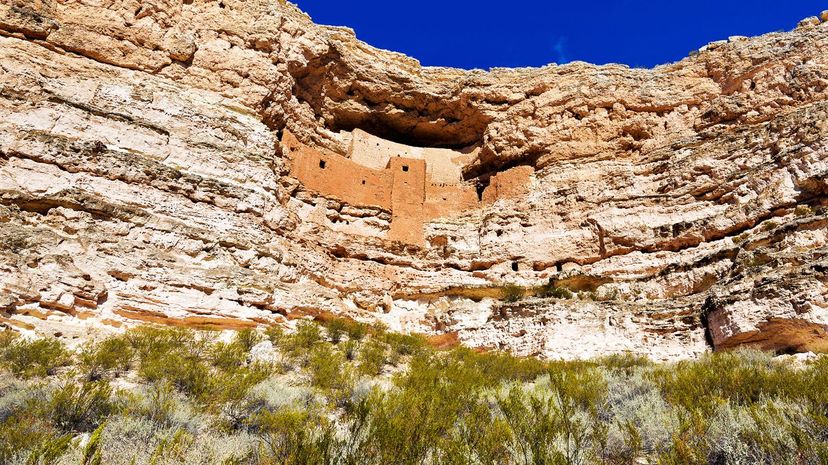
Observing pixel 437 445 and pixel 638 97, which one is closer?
pixel 437 445

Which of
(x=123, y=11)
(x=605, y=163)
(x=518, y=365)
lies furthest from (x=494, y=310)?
(x=123, y=11)

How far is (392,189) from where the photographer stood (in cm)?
1554

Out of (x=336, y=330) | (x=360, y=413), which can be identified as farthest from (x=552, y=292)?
(x=360, y=413)

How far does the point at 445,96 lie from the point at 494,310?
918 centimetres

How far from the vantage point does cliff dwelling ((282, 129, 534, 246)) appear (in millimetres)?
14672

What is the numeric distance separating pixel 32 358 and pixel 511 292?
959cm

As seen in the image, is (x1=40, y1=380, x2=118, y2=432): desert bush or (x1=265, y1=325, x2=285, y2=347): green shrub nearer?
(x1=40, y1=380, x2=118, y2=432): desert bush

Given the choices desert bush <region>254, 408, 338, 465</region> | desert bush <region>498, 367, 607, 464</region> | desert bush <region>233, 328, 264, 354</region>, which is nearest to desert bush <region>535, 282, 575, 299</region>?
desert bush <region>233, 328, 264, 354</region>

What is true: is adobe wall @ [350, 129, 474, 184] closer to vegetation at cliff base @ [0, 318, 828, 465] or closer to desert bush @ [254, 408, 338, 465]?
vegetation at cliff base @ [0, 318, 828, 465]

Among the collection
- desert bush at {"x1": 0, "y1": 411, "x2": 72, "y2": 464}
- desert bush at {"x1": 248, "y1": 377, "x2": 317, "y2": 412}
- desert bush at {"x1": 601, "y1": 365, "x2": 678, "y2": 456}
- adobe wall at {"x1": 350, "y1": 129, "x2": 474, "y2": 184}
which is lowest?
desert bush at {"x1": 0, "y1": 411, "x2": 72, "y2": 464}

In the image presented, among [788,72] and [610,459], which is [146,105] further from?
[788,72]

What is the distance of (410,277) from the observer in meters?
13.6

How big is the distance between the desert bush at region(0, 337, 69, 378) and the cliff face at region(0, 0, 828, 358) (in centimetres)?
128

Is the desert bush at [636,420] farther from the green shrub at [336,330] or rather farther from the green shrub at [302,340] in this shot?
the green shrub at [336,330]
